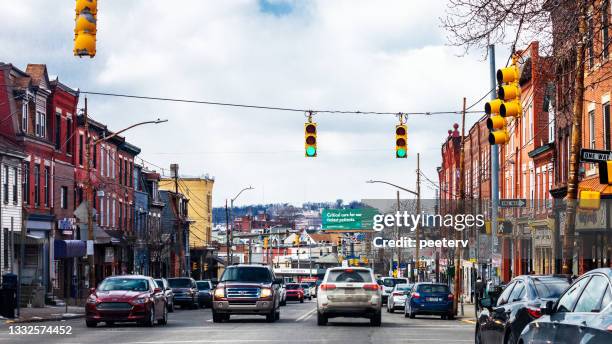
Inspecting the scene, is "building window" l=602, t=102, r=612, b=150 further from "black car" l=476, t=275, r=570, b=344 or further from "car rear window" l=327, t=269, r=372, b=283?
"black car" l=476, t=275, r=570, b=344

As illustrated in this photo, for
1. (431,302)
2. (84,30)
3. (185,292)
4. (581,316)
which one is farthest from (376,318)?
(185,292)

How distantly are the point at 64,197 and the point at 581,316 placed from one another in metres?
51.0

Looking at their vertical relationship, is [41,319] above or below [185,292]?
above

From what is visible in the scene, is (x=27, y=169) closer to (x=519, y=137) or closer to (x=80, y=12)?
(x=519, y=137)

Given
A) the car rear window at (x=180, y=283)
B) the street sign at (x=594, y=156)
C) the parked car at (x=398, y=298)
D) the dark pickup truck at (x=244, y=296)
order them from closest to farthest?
1. the street sign at (x=594, y=156)
2. the dark pickup truck at (x=244, y=296)
3. the parked car at (x=398, y=298)
4. the car rear window at (x=180, y=283)

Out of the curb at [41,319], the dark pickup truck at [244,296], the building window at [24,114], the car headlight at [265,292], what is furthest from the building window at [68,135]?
the car headlight at [265,292]

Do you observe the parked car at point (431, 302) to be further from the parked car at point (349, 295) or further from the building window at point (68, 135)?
the building window at point (68, 135)

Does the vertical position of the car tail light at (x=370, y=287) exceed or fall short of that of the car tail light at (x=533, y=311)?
it falls short

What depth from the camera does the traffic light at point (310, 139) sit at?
30344 mm

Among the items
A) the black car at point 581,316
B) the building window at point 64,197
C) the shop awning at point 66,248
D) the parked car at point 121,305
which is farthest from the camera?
the building window at point 64,197

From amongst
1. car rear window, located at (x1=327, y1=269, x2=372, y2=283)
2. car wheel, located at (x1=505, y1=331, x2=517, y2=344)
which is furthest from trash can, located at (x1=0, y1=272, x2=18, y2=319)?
car wheel, located at (x1=505, y1=331, x2=517, y2=344)

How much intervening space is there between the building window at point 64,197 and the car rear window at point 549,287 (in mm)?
45023

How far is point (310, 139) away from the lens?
3083cm

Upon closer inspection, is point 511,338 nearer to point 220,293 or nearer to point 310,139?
point 310,139
